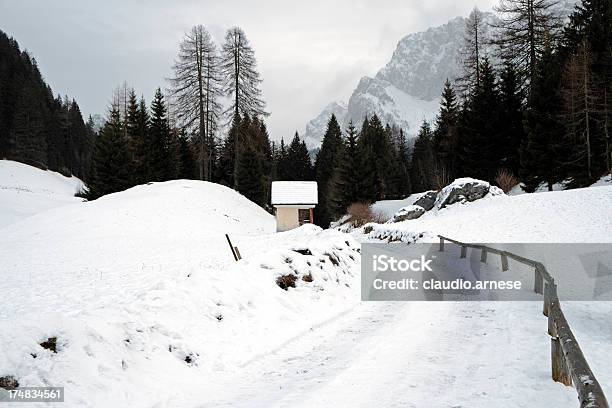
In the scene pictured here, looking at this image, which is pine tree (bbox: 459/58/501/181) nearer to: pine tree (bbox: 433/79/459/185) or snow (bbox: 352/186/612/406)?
pine tree (bbox: 433/79/459/185)

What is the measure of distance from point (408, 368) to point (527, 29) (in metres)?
37.1

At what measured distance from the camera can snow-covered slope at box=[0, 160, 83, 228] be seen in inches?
1321

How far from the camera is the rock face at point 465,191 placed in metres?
31.3

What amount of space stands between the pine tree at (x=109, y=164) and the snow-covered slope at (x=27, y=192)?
4.49 metres

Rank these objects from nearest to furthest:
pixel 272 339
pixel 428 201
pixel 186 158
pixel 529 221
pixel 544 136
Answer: pixel 272 339
pixel 529 221
pixel 544 136
pixel 428 201
pixel 186 158

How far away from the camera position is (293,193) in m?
34.3

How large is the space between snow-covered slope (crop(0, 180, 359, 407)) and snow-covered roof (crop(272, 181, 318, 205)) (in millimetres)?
13636

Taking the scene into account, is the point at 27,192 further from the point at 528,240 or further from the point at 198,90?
the point at 528,240

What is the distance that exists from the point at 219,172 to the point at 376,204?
79.8 ft

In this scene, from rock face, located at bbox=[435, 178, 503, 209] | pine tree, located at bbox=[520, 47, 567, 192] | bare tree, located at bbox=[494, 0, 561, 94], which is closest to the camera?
pine tree, located at bbox=[520, 47, 567, 192]

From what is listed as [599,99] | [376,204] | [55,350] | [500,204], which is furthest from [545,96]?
[55,350]

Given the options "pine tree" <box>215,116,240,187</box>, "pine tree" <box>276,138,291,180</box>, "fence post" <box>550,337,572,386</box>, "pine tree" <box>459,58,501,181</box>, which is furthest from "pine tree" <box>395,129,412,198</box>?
"fence post" <box>550,337,572,386</box>

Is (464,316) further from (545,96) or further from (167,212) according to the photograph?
(545,96)

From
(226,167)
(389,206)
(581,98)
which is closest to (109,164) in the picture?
(226,167)
